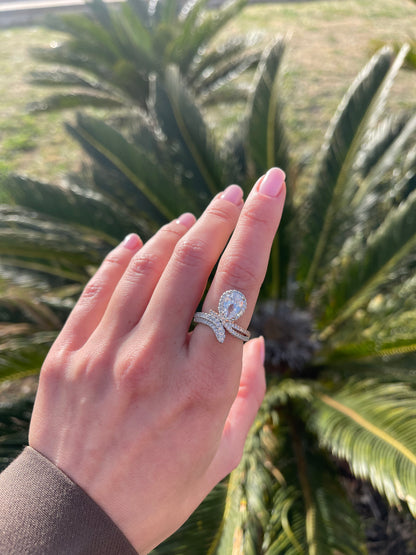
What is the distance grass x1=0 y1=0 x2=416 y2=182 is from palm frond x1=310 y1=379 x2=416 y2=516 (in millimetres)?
3019

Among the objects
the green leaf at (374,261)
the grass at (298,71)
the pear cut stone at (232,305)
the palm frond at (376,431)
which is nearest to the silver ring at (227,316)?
the pear cut stone at (232,305)

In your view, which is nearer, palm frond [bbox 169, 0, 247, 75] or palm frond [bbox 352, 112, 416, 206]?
palm frond [bbox 352, 112, 416, 206]

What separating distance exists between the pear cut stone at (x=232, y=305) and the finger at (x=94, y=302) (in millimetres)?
380

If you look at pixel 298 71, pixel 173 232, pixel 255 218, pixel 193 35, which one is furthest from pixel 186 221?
pixel 298 71

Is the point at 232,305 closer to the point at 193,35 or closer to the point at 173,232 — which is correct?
the point at 173,232

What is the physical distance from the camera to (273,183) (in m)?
1.22

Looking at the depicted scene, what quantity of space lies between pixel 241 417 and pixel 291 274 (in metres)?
1.37

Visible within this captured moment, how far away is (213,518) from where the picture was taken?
5.16ft

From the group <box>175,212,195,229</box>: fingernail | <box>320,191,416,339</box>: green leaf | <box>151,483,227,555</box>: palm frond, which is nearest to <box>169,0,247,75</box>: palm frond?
<box>320,191,416,339</box>: green leaf

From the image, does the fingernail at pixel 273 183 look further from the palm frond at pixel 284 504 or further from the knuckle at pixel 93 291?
the palm frond at pixel 284 504

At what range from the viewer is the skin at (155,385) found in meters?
1.01

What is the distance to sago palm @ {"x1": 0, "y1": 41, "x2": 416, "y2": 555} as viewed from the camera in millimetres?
1555

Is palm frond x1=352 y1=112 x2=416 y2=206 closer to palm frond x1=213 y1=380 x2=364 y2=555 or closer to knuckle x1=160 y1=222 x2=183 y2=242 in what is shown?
palm frond x1=213 y1=380 x2=364 y2=555

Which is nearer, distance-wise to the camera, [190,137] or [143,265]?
[143,265]
